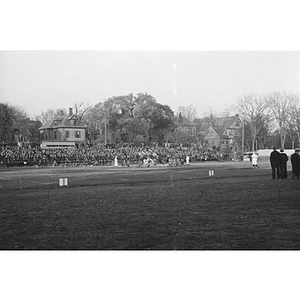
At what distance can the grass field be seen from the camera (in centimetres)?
626

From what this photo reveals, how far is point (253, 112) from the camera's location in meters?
7.22

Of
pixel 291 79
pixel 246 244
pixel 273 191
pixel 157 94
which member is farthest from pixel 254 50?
pixel 246 244

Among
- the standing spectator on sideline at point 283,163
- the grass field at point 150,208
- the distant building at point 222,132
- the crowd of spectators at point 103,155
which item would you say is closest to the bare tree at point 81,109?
the crowd of spectators at point 103,155

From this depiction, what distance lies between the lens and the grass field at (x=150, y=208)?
626cm

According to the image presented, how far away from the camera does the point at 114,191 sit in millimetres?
6922

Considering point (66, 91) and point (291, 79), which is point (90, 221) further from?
point (291, 79)

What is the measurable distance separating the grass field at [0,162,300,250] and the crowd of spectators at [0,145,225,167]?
0.13 m

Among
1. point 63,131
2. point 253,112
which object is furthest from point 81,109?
point 253,112

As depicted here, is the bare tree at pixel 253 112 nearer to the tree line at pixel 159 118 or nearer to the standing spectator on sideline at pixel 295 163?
the tree line at pixel 159 118

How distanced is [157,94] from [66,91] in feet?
4.78

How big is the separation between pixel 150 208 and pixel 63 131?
191 cm

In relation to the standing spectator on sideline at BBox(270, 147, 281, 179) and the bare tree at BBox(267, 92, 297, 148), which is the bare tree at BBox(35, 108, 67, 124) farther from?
the standing spectator on sideline at BBox(270, 147, 281, 179)

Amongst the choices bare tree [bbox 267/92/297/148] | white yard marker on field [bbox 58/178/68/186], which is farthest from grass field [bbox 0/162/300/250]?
bare tree [bbox 267/92/297/148]

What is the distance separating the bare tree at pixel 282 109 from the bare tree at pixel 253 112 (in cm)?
11
